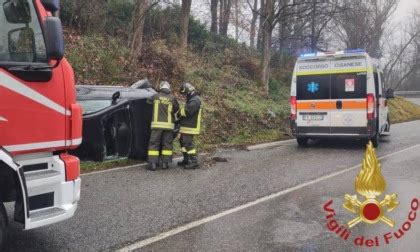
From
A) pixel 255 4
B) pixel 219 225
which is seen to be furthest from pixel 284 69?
pixel 219 225

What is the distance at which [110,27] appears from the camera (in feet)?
61.7

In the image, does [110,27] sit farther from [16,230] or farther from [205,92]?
[16,230]

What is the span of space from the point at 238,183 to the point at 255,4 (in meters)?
24.0

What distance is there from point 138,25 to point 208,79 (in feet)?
12.8

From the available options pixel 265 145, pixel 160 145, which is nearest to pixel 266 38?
pixel 265 145

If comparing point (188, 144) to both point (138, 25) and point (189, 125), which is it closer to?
point (189, 125)

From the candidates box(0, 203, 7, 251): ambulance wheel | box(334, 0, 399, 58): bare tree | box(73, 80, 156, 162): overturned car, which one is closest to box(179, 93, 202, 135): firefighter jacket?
box(73, 80, 156, 162): overturned car

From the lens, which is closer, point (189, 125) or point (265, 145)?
point (189, 125)

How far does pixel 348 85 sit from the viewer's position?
11898mm

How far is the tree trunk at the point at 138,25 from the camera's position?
16.8 meters

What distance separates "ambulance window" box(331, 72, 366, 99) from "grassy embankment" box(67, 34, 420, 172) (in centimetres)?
311

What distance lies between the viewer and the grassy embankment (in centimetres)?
1445

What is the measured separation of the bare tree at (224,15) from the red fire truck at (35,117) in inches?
1003

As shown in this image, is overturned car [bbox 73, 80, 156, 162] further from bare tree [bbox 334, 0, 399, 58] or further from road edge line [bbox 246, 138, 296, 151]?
bare tree [bbox 334, 0, 399, 58]
